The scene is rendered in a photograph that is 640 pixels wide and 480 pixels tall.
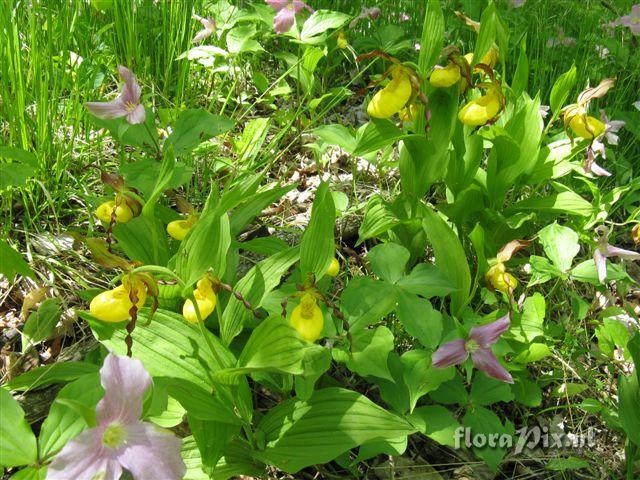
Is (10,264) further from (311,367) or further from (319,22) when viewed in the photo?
(319,22)

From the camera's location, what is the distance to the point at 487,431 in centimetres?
143

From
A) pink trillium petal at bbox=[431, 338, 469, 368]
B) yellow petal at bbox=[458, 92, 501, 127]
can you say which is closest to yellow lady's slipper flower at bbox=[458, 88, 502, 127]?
yellow petal at bbox=[458, 92, 501, 127]

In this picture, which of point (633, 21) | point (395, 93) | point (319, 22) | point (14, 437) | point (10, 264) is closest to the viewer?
point (14, 437)

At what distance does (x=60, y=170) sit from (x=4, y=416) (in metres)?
1.18

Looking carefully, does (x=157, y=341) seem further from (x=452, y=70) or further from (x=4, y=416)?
(x=452, y=70)

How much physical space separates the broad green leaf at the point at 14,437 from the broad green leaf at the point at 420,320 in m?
0.86

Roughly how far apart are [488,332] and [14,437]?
100 centimetres

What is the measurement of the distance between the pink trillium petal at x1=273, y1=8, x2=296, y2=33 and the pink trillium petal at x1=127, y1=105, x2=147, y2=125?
30.8 inches

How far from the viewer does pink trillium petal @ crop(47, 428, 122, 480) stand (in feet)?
2.55

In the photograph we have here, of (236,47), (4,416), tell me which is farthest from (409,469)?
(236,47)

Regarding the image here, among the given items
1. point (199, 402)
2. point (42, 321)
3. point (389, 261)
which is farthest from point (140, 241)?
point (389, 261)

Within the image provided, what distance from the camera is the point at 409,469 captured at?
149cm

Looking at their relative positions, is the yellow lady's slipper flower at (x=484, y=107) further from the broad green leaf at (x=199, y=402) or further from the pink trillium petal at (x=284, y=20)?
the broad green leaf at (x=199, y=402)

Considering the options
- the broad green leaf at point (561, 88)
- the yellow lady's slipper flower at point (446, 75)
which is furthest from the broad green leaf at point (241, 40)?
the broad green leaf at point (561, 88)
